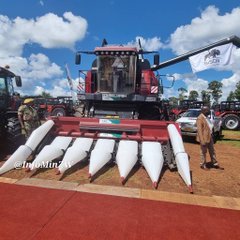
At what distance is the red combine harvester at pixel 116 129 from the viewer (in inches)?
255

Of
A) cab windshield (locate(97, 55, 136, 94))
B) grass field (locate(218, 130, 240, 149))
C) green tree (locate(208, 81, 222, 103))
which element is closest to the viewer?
cab windshield (locate(97, 55, 136, 94))

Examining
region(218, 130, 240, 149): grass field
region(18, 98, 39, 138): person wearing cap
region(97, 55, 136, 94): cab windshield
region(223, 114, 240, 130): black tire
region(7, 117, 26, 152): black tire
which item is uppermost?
region(97, 55, 136, 94): cab windshield

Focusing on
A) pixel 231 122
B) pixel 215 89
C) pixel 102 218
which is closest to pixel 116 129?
pixel 102 218

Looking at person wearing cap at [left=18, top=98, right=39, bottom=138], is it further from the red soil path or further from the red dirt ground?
the red soil path

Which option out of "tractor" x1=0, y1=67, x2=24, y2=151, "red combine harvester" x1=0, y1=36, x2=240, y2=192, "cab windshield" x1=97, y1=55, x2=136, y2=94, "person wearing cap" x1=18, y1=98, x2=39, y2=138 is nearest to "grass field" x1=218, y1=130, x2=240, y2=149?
"red combine harvester" x1=0, y1=36, x2=240, y2=192

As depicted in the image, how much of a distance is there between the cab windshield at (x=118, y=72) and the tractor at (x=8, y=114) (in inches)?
119

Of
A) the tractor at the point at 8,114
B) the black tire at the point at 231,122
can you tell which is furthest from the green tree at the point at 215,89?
the tractor at the point at 8,114

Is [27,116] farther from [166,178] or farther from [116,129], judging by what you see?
[166,178]

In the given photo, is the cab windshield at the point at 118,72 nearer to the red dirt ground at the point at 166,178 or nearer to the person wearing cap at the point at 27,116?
the person wearing cap at the point at 27,116

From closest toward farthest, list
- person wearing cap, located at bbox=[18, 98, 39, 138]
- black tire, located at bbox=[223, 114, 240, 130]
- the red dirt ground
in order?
the red dirt ground, person wearing cap, located at bbox=[18, 98, 39, 138], black tire, located at bbox=[223, 114, 240, 130]

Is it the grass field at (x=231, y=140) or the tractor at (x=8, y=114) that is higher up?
the tractor at (x=8, y=114)

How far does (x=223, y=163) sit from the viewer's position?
8.30 metres

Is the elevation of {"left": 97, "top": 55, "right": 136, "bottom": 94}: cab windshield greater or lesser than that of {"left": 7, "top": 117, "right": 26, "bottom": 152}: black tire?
greater

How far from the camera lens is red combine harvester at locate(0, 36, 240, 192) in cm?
647
